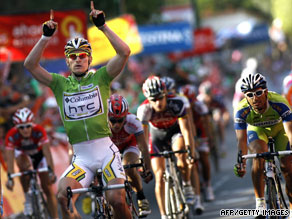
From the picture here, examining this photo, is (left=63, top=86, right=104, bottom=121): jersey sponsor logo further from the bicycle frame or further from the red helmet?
the red helmet

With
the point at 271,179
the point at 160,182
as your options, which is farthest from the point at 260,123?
the point at 160,182

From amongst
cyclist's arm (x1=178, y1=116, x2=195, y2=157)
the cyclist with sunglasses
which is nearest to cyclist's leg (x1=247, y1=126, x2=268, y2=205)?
the cyclist with sunglasses

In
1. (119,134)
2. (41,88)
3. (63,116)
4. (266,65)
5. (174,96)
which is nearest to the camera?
(63,116)

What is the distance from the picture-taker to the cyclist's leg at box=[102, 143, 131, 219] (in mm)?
8406

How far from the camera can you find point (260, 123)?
32.7 ft

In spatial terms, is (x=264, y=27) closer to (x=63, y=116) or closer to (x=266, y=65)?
(x=266, y=65)

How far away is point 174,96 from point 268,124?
92.8 inches

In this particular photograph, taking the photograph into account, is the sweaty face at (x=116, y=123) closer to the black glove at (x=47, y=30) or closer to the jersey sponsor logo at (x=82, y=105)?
the jersey sponsor logo at (x=82, y=105)

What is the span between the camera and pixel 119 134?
1101 cm

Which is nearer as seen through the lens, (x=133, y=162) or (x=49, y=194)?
(x=133, y=162)

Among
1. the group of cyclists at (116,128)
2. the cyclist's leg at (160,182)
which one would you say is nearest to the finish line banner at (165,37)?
the group of cyclists at (116,128)

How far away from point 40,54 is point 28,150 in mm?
4942

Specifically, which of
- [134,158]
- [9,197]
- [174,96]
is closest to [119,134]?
[134,158]

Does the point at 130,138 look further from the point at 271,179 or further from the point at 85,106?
the point at 85,106
